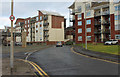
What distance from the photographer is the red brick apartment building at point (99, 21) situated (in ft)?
134

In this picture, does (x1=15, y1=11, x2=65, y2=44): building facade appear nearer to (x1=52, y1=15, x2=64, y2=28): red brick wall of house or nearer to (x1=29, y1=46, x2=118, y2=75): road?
(x1=52, y1=15, x2=64, y2=28): red brick wall of house

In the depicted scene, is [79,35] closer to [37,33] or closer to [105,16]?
[105,16]

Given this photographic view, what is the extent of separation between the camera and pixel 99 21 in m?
46.8

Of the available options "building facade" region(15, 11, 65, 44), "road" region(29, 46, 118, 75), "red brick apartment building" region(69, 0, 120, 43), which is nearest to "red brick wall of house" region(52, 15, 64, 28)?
"building facade" region(15, 11, 65, 44)

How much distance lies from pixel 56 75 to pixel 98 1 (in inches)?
1897

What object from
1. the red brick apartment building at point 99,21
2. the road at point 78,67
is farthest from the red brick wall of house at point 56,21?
the road at point 78,67

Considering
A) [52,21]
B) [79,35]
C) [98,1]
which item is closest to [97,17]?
[98,1]

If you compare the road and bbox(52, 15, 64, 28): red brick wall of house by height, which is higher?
bbox(52, 15, 64, 28): red brick wall of house

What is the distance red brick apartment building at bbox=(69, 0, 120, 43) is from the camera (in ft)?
134

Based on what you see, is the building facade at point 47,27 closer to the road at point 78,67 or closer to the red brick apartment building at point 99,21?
the red brick apartment building at point 99,21

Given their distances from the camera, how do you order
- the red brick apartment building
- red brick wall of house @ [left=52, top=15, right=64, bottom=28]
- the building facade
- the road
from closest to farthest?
the road < the red brick apartment building < the building facade < red brick wall of house @ [left=52, top=15, right=64, bottom=28]

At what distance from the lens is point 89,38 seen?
48.5 meters

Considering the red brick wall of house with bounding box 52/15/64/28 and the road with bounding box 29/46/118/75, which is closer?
the road with bounding box 29/46/118/75

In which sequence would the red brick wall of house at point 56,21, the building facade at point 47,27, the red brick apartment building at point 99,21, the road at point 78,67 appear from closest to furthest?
the road at point 78,67
the red brick apartment building at point 99,21
the building facade at point 47,27
the red brick wall of house at point 56,21
